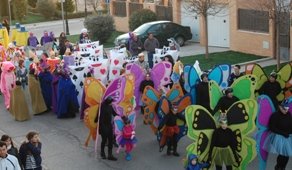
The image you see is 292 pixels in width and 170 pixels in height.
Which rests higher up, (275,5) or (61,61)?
(275,5)

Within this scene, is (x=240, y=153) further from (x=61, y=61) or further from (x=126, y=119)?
(x=61, y=61)

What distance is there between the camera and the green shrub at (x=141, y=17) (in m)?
30.4

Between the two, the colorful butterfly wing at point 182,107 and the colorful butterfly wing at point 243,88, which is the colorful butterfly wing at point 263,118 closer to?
the colorful butterfly wing at point 243,88

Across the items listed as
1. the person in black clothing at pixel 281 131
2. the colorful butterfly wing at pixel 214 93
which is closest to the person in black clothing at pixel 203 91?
the colorful butterfly wing at pixel 214 93

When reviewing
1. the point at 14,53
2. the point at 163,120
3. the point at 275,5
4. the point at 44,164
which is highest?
the point at 275,5

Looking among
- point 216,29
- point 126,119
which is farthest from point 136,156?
point 216,29

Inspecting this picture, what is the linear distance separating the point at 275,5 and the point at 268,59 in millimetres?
4116

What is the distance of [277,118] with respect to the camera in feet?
33.4

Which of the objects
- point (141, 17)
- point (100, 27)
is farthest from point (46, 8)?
point (141, 17)

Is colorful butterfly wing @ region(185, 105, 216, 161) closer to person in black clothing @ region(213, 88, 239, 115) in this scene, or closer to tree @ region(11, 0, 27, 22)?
person in black clothing @ region(213, 88, 239, 115)

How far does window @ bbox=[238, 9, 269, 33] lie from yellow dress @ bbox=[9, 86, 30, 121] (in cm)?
1147

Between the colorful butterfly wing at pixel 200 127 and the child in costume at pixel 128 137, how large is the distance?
2.43 m

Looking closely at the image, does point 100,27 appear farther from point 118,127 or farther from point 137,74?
point 118,127

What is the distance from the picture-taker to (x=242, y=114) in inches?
394
